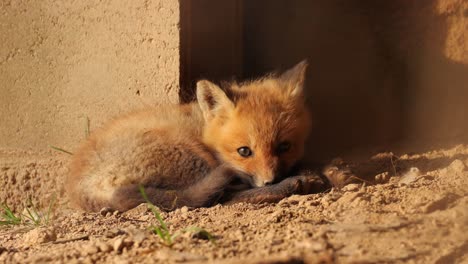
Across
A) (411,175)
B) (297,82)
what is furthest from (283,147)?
(411,175)

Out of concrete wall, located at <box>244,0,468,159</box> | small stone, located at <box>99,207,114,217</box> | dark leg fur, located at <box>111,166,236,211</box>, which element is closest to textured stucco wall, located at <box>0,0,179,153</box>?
dark leg fur, located at <box>111,166,236,211</box>

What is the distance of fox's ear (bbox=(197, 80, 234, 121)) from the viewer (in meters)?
4.70

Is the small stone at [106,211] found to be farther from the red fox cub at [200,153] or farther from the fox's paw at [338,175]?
the fox's paw at [338,175]

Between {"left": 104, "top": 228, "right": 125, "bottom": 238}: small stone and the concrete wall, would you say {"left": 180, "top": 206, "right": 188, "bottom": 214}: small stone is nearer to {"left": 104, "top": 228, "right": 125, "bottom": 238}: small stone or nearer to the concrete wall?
{"left": 104, "top": 228, "right": 125, "bottom": 238}: small stone

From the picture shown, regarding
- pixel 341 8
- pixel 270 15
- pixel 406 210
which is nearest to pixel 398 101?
pixel 341 8

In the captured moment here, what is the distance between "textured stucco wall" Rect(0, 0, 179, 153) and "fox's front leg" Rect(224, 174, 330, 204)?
109 cm

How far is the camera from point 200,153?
466 centimetres

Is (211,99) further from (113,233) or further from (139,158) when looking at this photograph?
(113,233)

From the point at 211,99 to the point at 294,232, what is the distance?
2.04m

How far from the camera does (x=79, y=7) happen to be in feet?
17.2

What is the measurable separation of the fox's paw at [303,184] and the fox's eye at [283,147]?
27 cm

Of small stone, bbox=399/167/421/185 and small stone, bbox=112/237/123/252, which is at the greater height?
small stone, bbox=112/237/123/252

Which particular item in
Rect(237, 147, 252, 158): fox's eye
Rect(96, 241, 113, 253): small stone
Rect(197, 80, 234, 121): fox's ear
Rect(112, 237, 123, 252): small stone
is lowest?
Rect(96, 241, 113, 253): small stone

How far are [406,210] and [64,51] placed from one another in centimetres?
327
